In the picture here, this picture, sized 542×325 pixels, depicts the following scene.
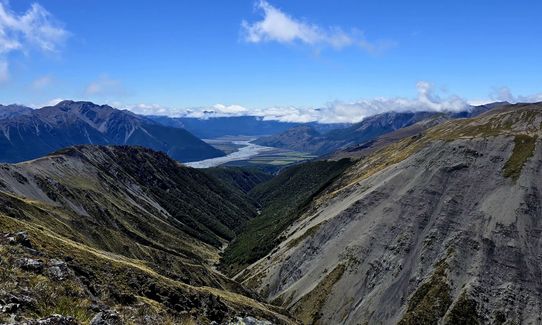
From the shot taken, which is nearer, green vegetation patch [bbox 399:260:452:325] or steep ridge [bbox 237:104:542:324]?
steep ridge [bbox 237:104:542:324]

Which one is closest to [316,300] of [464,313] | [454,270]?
[454,270]

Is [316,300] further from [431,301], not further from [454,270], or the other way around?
[454,270]

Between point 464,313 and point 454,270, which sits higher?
point 454,270

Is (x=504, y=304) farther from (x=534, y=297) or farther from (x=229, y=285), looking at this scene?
(x=229, y=285)

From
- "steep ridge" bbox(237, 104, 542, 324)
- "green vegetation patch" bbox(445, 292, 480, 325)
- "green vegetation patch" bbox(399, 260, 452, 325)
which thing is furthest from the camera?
"green vegetation patch" bbox(399, 260, 452, 325)

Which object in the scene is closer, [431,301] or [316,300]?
[431,301]

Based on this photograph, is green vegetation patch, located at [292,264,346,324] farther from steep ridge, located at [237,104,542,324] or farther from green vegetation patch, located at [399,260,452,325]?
green vegetation patch, located at [399,260,452,325]

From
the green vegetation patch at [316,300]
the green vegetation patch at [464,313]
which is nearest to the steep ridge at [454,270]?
the green vegetation patch at [464,313]

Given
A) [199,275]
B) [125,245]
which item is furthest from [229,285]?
[125,245]

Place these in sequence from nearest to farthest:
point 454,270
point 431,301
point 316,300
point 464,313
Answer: point 464,313 → point 431,301 → point 454,270 → point 316,300

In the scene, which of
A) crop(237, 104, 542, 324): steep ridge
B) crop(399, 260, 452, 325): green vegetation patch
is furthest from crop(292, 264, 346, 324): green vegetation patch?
crop(399, 260, 452, 325): green vegetation patch

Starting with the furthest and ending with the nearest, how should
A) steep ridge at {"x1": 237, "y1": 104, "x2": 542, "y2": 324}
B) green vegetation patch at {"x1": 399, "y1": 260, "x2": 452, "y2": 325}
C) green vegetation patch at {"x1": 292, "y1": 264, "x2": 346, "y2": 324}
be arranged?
green vegetation patch at {"x1": 292, "y1": 264, "x2": 346, "y2": 324} < green vegetation patch at {"x1": 399, "y1": 260, "x2": 452, "y2": 325} < steep ridge at {"x1": 237, "y1": 104, "x2": 542, "y2": 324}
